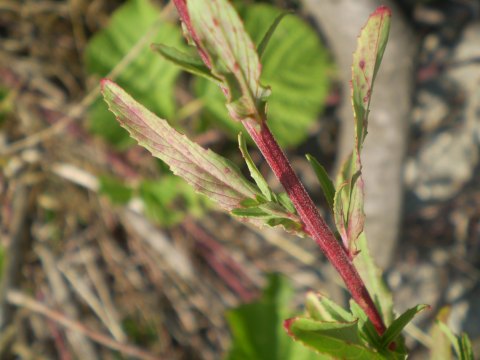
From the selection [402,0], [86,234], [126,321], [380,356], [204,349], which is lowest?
[204,349]

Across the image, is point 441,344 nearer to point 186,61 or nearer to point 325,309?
point 325,309

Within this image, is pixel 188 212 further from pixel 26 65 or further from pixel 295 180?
pixel 295 180

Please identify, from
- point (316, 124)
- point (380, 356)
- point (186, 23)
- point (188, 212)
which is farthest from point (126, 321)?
point (186, 23)

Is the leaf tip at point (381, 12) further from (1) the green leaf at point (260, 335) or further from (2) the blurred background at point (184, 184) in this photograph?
(2) the blurred background at point (184, 184)

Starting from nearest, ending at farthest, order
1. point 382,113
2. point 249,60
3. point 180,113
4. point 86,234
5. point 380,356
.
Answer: point 249,60 < point 380,356 < point 382,113 < point 180,113 < point 86,234

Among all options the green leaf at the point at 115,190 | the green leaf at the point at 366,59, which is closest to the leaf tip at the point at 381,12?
the green leaf at the point at 366,59

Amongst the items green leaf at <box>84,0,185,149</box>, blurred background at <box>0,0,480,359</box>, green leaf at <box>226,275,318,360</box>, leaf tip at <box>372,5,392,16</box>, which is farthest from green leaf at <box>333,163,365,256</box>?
green leaf at <box>84,0,185,149</box>

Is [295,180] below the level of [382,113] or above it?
above

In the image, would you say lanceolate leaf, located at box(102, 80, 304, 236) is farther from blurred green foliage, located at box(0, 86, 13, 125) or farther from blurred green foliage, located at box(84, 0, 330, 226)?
blurred green foliage, located at box(0, 86, 13, 125)

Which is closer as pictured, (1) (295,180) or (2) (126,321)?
(1) (295,180)
